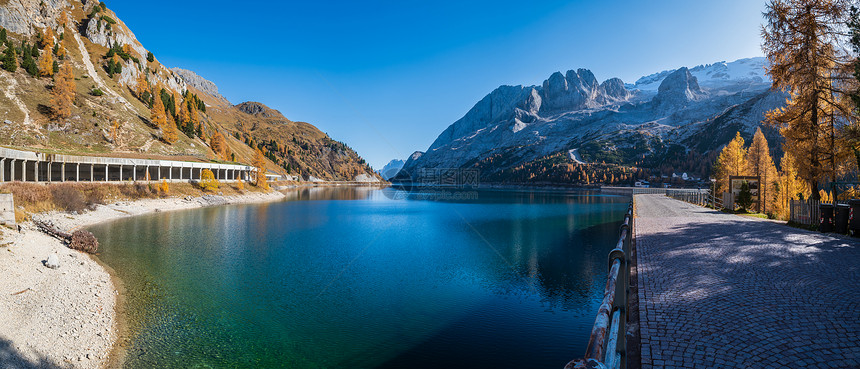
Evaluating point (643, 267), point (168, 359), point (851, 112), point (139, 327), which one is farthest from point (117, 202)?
point (851, 112)

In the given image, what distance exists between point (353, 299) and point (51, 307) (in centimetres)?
1056

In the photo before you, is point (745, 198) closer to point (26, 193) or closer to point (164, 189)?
point (26, 193)

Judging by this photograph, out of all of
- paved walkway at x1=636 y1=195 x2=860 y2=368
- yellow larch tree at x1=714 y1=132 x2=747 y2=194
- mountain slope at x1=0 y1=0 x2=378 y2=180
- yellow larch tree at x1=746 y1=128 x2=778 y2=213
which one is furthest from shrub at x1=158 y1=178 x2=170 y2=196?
yellow larch tree at x1=746 y1=128 x2=778 y2=213

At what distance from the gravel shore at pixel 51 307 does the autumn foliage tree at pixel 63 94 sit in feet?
217

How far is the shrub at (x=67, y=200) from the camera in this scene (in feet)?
121

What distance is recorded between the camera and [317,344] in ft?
40.7

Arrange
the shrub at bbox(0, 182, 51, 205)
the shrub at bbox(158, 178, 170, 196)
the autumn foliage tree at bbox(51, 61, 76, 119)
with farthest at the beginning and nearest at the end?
the autumn foliage tree at bbox(51, 61, 76, 119), the shrub at bbox(158, 178, 170, 196), the shrub at bbox(0, 182, 51, 205)

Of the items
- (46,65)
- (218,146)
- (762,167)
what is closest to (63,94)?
(46,65)

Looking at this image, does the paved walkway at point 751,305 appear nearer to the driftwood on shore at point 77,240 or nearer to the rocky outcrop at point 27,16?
the driftwood on shore at point 77,240

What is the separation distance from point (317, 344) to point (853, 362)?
12642 millimetres

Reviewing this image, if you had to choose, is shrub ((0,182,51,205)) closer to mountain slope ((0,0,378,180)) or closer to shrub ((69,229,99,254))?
shrub ((69,229,99,254))

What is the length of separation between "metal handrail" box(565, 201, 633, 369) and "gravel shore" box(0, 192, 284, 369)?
44.4 ft

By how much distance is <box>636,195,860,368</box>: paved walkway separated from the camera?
552 cm

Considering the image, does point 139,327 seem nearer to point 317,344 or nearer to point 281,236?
point 317,344
